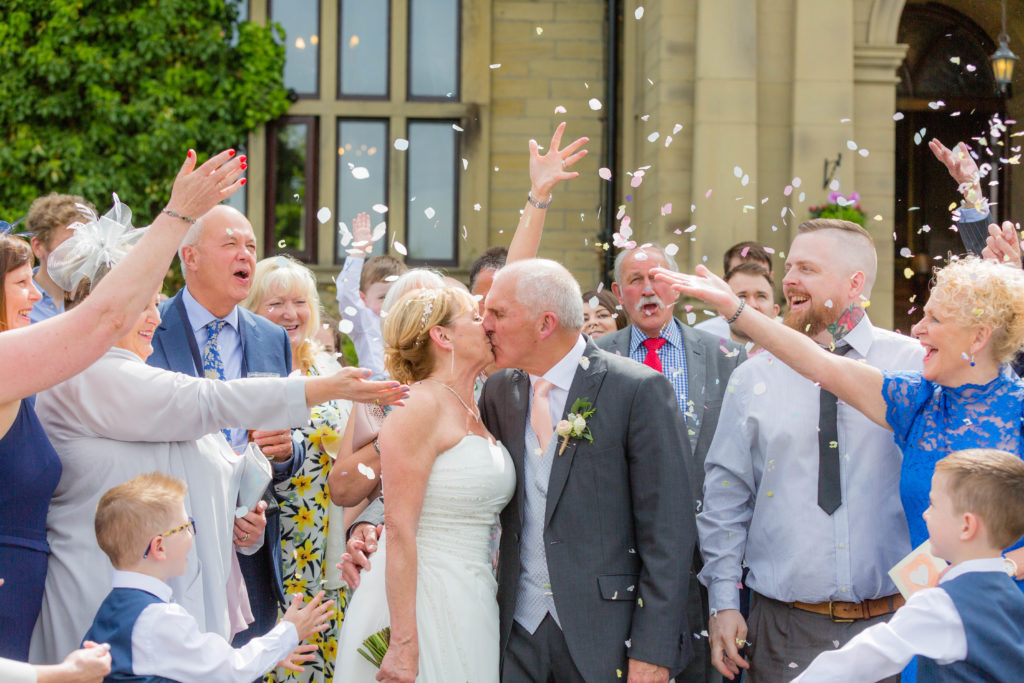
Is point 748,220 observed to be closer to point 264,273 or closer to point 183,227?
point 264,273

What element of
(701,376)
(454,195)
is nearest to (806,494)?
(701,376)

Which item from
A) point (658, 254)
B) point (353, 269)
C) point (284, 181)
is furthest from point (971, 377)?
point (284, 181)

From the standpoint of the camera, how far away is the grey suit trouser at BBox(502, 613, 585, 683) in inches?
138

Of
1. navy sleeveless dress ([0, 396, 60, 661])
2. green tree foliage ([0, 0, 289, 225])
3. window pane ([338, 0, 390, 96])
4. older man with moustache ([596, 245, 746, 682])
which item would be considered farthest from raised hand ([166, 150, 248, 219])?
window pane ([338, 0, 390, 96])

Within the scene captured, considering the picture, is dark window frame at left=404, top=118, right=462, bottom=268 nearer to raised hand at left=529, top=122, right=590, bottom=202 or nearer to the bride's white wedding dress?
raised hand at left=529, top=122, right=590, bottom=202

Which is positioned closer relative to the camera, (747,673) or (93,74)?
(747,673)

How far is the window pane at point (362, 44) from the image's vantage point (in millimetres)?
12906

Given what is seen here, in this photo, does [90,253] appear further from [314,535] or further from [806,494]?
[806,494]

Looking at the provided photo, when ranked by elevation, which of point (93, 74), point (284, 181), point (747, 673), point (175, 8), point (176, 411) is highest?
point (175, 8)

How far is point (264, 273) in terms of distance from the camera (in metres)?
5.75

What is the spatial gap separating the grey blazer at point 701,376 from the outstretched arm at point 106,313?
2.68 metres

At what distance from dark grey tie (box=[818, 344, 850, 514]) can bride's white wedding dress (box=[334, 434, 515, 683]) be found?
44.7 inches

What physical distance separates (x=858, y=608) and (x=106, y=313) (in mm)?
2694

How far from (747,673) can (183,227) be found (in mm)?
2595
